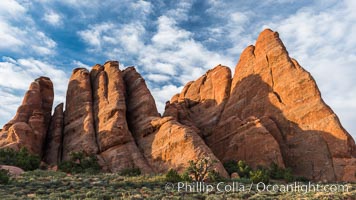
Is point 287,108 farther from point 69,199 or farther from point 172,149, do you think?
point 69,199

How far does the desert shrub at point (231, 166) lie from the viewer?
187 feet

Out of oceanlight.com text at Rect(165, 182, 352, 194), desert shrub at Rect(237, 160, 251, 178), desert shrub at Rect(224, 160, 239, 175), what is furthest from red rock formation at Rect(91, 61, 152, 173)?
oceanlight.com text at Rect(165, 182, 352, 194)

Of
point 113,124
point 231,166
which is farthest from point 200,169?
point 113,124

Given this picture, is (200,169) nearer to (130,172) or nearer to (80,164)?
(130,172)

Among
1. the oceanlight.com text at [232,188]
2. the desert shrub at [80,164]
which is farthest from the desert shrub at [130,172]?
the oceanlight.com text at [232,188]

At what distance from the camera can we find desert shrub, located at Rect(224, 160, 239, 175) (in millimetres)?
56906

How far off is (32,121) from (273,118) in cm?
4513

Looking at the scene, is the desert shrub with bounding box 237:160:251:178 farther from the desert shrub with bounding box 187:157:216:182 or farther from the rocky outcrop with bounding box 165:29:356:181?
the desert shrub with bounding box 187:157:216:182

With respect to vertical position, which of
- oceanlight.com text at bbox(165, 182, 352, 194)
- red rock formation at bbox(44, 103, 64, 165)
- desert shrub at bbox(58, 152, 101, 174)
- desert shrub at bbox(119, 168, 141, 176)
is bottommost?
oceanlight.com text at bbox(165, 182, 352, 194)

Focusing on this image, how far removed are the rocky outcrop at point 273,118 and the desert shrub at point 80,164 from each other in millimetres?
20292

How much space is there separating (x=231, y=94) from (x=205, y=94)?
10.7 meters

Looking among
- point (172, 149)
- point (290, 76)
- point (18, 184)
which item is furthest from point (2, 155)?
point (290, 76)

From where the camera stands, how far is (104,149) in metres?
56.5

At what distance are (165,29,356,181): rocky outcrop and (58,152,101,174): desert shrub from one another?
20.3m
